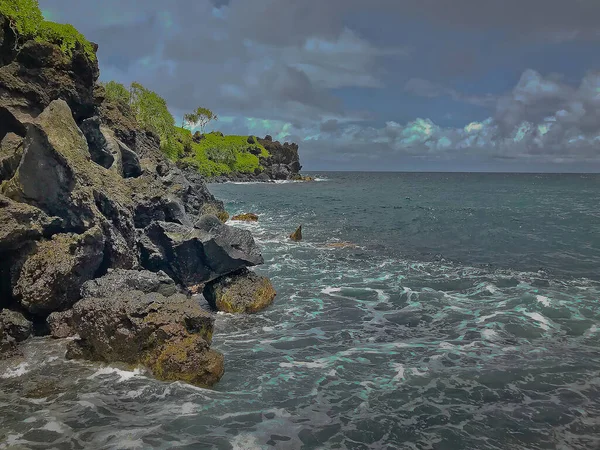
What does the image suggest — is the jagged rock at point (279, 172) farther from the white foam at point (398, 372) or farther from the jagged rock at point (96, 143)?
the white foam at point (398, 372)

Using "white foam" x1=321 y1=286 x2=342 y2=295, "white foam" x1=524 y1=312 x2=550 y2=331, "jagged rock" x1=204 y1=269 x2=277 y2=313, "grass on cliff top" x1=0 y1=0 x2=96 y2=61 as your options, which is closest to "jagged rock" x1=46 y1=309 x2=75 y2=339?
"jagged rock" x1=204 y1=269 x2=277 y2=313

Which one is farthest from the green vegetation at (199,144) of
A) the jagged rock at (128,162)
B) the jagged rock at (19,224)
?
the jagged rock at (19,224)

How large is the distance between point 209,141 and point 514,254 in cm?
15535

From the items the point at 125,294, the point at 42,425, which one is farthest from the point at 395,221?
the point at 42,425

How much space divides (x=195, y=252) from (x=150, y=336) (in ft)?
23.2

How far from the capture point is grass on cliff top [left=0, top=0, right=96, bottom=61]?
59.6ft

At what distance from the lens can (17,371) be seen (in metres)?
11.5

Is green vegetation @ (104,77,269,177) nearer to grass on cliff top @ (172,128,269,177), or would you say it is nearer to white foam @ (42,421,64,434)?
grass on cliff top @ (172,128,269,177)

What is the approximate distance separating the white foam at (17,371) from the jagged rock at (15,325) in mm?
1474

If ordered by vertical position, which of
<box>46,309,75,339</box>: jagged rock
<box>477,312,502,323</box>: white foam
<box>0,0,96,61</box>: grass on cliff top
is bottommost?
<box>477,312,502,323</box>: white foam

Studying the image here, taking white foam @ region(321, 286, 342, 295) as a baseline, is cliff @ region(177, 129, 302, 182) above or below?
above

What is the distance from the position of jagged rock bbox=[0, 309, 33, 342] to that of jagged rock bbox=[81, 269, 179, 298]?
1.84 metres

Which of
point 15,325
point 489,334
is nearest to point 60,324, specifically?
point 15,325

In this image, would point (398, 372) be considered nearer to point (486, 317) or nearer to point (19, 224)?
point (486, 317)
